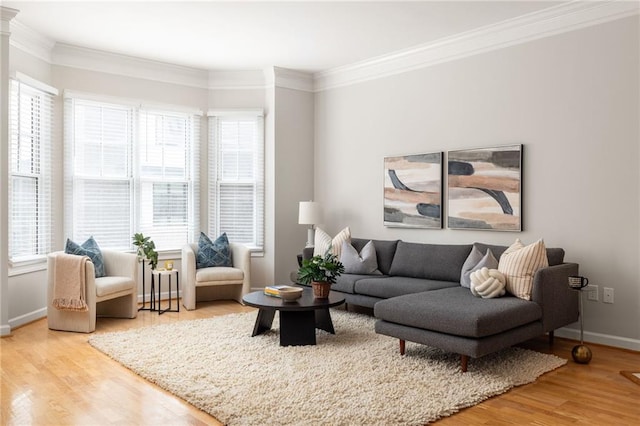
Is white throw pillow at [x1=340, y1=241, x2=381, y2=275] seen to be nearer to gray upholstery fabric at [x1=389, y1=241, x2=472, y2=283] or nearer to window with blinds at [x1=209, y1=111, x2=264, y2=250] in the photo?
gray upholstery fabric at [x1=389, y1=241, x2=472, y2=283]

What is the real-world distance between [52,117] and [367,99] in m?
3.54

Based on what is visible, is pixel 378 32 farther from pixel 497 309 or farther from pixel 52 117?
pixel 52 117

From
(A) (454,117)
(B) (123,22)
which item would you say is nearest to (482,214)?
(A) (454,117)

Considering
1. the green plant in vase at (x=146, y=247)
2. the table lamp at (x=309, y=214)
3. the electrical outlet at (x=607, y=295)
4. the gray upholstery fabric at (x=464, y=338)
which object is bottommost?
the gray upholstery fabric at (x=464, y=338)

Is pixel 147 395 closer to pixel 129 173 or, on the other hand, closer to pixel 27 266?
pixel 27 266

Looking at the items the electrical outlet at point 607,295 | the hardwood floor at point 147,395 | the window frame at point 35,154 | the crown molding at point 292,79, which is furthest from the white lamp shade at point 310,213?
the electrical outlet at point 607,295

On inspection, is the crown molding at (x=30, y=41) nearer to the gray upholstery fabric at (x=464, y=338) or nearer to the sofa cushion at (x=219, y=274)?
the sofa cushion at (x=219, y=274)

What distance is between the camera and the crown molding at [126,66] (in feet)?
19.7

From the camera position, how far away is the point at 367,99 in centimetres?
656

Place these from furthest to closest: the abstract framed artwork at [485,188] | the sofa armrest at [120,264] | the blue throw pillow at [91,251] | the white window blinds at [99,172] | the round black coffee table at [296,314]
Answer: the white window blinds at [99,172], the sofa armrest at [120,264], the blue throw pillow at [91,251], the abstract framed artwork at [485,188], the round black coffee table at [296,314]

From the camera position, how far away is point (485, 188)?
5285mm

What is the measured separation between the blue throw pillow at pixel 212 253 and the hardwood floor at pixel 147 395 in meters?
2.09

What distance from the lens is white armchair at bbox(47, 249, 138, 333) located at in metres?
5.00

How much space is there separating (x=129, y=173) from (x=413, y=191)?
11.0 feet
